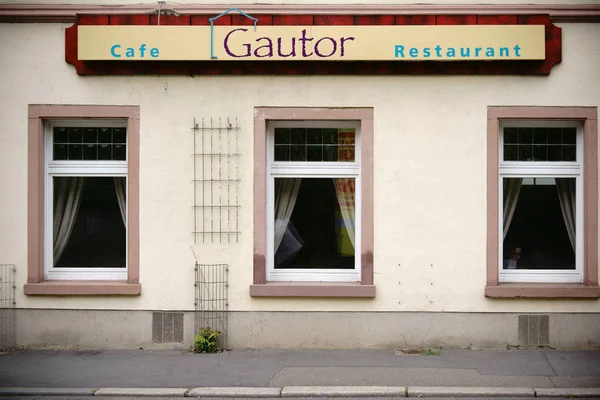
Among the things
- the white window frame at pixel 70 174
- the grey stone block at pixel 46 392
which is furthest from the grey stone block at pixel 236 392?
the white window frame at pixel 70 174

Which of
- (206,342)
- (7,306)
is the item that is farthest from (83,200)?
(206,342)

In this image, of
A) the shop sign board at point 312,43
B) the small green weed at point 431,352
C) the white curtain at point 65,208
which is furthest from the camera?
the white curtain at point 65,208

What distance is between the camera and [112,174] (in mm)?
9188

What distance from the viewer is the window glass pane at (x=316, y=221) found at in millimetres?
9242

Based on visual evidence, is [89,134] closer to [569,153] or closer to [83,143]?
[83,143]

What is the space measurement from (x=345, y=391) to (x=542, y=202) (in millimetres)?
4106

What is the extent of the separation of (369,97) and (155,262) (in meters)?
3.59

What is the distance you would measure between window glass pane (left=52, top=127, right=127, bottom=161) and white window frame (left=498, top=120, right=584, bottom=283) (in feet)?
17.5

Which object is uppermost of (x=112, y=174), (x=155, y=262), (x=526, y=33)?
(x=526, y=33)

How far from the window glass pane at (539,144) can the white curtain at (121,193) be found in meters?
5.25

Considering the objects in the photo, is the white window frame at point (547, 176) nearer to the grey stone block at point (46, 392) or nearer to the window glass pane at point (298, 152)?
the window glass pane at point (298, 152)

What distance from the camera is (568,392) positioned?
6.99m

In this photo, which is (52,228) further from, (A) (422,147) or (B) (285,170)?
(A) (422,147)

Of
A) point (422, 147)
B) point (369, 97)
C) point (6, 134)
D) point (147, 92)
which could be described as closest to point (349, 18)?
point (369, 97)
